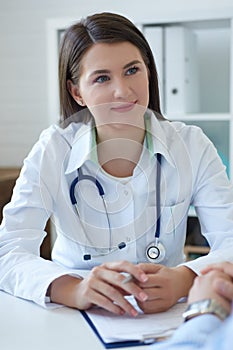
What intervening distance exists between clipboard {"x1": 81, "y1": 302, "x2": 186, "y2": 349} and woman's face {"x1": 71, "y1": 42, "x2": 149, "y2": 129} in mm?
512

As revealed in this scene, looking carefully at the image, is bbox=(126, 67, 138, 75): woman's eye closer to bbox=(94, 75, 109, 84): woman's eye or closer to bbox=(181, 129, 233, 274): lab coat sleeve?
bbox=(94, 75, 109, 84): woman's eye

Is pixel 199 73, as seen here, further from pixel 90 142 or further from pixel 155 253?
pixel 155 253

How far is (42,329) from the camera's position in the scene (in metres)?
1.03

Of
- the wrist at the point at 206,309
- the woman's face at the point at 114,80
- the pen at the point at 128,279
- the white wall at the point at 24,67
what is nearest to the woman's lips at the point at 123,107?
the woman's face at the point at 114,80

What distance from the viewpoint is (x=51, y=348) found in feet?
3.07

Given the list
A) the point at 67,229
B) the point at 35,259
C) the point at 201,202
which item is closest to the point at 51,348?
the point at 35,259

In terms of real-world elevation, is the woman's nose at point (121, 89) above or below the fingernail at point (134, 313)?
above

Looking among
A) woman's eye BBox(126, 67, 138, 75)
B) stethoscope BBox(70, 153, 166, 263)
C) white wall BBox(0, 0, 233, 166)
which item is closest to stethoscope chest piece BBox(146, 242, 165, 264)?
stethoscope BBox(70, 153, 166, 263)

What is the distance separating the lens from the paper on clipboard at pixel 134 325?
0.96 m

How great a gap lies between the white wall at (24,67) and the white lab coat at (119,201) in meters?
1.79

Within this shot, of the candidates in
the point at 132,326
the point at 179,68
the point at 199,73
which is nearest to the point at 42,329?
the point at 132,326

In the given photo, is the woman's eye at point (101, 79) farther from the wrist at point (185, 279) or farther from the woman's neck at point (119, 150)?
the wrist at point (185, 279)

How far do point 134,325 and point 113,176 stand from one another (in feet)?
1.70

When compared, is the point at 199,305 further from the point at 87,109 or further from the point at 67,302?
the point at 87,109
